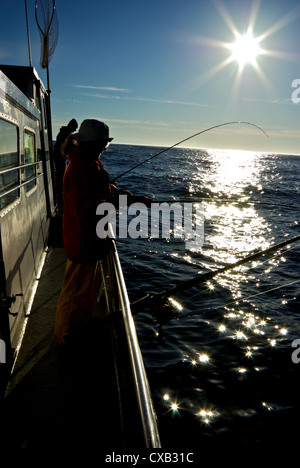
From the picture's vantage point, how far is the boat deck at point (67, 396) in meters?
2.66

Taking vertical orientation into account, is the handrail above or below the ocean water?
above

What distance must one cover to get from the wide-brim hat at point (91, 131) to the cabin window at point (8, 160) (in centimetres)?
67

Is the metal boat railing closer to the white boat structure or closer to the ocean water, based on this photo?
the white boat structure

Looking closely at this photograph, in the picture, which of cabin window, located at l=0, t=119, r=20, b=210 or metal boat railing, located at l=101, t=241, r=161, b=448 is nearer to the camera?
metal boat railing, located at l=101, t=241, r=161, b=448

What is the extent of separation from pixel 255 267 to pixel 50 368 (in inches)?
369

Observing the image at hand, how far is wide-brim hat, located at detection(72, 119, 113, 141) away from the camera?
3.13m

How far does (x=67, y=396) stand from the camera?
310 centimetres

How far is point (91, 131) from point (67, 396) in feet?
8.20

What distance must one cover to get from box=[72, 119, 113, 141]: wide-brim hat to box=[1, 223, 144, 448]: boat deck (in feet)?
5.82

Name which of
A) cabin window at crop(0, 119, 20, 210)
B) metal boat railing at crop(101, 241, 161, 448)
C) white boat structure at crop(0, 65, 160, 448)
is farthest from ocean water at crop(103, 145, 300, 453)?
cabin window at crop(0, 119, 20, 210)

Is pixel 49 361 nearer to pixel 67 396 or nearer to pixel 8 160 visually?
pixel 67 396

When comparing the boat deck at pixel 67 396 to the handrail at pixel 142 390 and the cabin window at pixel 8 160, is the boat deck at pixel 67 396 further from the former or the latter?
the cabin window at pixel 8 160

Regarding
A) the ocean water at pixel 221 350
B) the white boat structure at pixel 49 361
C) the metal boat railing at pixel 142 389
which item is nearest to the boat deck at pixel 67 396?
the white boat structure at pixel 49 361

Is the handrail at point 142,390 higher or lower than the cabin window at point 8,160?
lower
